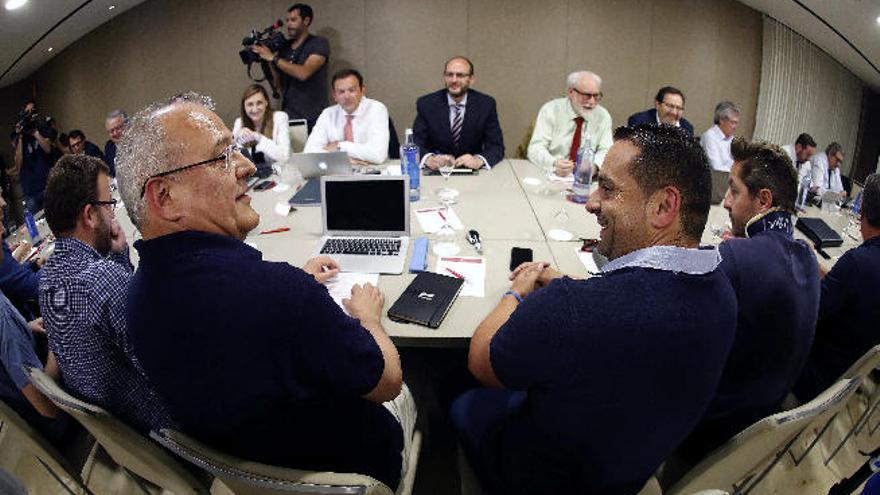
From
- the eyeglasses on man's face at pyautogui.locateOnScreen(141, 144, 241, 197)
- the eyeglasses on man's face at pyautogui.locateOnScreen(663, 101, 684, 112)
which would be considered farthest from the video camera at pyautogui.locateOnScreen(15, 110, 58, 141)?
the eyeglasses on man's face at pyautogui.locateOnScreen(663, 101, 684, 112)

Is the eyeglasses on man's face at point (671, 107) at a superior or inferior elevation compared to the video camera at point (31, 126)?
superior

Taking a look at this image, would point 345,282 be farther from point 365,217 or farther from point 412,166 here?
point 412,166

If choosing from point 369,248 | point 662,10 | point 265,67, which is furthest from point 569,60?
point 369,248

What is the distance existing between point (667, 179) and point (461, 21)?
4.74 meters

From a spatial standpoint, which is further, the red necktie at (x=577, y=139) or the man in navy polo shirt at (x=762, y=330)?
the red necktie at (x=577, y=139)

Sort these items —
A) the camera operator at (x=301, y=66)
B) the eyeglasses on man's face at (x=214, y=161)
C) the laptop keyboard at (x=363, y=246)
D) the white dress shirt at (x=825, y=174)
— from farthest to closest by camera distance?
the white dress shirt at (x=825, y=174) → the camera operator at (x=301, y=66) → the laptop keyboard at (x=363, y=246) → the eyeglasses on man's face at (x=214, y=161)

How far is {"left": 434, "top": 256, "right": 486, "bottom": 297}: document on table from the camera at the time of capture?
2090 millimetres

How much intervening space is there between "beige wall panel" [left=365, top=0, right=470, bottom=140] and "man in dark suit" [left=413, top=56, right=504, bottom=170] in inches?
68.2

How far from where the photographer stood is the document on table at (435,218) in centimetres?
267

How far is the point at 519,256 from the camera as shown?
229 centimetres

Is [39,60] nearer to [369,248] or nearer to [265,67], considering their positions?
[265,67]

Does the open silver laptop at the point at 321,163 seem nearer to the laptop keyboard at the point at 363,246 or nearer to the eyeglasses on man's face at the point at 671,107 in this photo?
the laptop keyboard at the point at 363,246

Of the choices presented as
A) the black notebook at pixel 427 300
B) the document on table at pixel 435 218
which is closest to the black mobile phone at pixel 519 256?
the black notebook at pixel 427 300

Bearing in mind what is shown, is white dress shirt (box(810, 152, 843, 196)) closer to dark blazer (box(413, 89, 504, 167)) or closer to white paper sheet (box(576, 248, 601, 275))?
dark blazer (box(413, 89, 504, 167))
